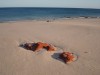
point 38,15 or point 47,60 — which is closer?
point 47,60

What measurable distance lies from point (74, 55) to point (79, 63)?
90 cm

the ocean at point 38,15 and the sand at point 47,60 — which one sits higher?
the sand at point 47,60

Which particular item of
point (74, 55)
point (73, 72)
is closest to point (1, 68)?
point (73, 72)

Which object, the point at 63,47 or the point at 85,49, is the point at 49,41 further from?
the point at 85,49

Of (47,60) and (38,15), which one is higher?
(47,60)

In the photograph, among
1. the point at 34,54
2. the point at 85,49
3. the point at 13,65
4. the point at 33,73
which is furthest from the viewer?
the point at 85,49

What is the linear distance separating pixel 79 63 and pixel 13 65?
3117 mm

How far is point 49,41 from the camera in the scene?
10703 mm

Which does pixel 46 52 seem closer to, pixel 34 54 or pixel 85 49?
pixel 34 54

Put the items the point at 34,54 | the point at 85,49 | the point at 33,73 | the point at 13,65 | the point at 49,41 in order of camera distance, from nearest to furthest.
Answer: the point at 33,73 → the point at 13,65 → the point at 34,54 → the point at 85,49 → the point at 49,41

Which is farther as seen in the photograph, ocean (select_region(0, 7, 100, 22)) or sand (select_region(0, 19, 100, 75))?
ocean (select_region(0, 7, 100, 22))

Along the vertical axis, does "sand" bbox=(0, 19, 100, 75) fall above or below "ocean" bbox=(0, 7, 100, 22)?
above

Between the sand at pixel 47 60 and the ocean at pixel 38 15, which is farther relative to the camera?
the ocean at pixel 38 15

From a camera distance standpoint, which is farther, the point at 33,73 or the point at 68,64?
the point at 68,64
